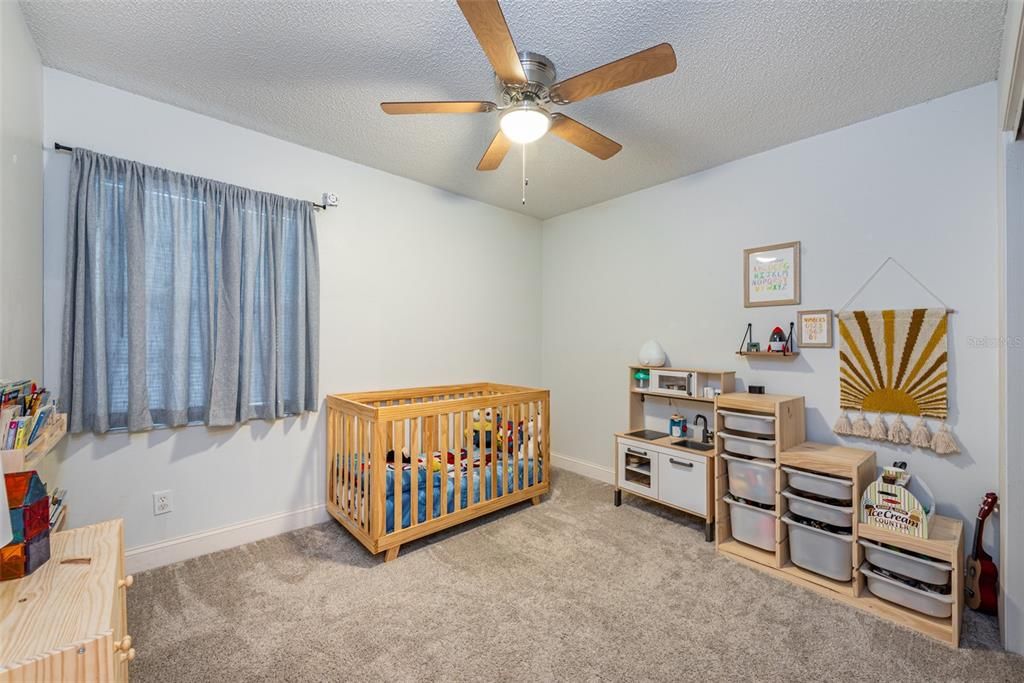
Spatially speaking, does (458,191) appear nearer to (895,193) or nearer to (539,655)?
(895,193)

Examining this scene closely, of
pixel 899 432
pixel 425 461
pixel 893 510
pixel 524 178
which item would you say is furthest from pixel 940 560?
pixel 524 178

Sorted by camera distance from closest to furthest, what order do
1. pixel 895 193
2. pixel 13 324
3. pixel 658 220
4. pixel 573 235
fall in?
pixel 13 324 → pixel 895 193 → pixel 658 220 → pixel 573 235

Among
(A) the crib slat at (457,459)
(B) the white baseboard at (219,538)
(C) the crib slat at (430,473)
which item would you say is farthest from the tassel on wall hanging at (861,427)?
(B) the white baseboard at (219,538)

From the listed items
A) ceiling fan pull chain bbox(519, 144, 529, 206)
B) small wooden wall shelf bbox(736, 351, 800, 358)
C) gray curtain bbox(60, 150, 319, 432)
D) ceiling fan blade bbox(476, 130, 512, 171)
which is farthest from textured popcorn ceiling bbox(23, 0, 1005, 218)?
small wooden wall shelf bbox(736, 351, 800, 358)

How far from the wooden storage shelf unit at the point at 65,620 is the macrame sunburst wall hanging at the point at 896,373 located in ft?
10.3

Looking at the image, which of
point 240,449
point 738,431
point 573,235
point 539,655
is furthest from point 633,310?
point 240,449

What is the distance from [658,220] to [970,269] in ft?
5.80

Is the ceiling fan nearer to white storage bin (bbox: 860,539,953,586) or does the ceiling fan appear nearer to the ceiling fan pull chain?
the ceiling fan pull chain

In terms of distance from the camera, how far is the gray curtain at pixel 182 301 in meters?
2.02

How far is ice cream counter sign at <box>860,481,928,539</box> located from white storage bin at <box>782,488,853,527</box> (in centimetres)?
7

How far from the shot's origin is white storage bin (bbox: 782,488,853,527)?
2061mm

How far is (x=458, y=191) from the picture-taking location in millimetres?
3514

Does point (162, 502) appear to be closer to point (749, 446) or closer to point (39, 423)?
point (39, 423)

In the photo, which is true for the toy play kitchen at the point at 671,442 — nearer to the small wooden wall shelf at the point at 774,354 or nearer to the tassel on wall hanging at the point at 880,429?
the small wooden wall shelf at the point at 774,354
